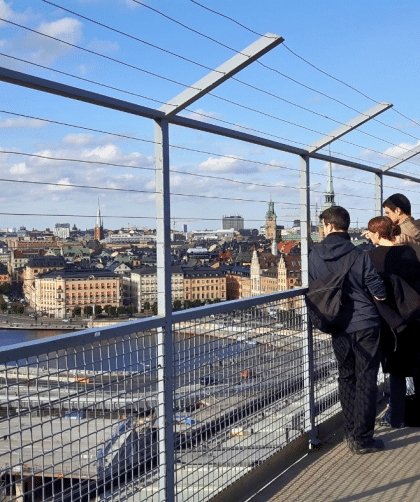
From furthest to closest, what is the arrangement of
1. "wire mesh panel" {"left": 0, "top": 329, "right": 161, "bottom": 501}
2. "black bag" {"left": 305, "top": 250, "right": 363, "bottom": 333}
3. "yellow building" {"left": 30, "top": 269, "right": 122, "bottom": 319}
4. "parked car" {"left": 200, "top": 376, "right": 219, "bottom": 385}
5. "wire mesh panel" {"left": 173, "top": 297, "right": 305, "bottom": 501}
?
"black bag" {"left": 305, "top": 250, "right": 363, "bottom": 333}
"parked car" {"left": 200, "top": 376, "right": 219, "bottom": 385}
"wire mesh panel" {"left": 173, "top": 297, "right": 305, "bottom": 501}
"yellow building" {"left": 30, "top": 269, "right": 122, "bottom": 319}
"wire mesh panel" {"left": 0, "top": 329, "right": 161, "bottom": 501}

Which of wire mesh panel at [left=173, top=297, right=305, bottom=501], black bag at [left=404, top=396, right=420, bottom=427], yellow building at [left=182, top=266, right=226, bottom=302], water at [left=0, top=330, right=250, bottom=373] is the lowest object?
black bag at [left=404, top=396, right=420, bottom=427]

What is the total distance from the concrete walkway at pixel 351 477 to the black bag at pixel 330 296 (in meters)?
0.84

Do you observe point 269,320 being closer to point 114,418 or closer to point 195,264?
point 195,264

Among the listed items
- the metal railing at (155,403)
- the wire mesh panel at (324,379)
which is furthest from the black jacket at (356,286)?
the wire mesh panel at (324,379)

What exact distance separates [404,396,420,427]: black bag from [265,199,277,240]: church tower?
153 centimetres

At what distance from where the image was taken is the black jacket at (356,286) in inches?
141

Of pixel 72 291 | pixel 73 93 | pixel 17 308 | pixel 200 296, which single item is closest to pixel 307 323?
pixel 200 296

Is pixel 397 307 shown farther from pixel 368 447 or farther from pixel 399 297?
pixel 368 447

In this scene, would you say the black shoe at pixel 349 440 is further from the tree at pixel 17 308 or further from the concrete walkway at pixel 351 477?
the tree at pixel 17 308

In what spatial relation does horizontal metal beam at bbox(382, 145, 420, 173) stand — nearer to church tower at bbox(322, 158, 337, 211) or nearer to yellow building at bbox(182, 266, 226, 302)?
church tower at bbox(322, 158, 337, 211)

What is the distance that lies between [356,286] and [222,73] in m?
1.54

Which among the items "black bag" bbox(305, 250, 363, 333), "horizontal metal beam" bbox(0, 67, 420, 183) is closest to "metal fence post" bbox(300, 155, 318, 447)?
"horizontal metal beam" bbox(0, 67, 420, 183)

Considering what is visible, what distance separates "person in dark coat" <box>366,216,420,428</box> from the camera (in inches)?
152

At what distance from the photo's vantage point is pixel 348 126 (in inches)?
176
